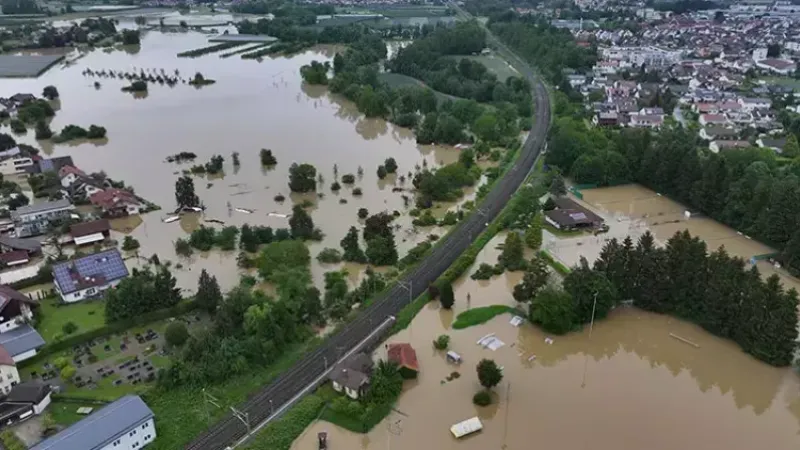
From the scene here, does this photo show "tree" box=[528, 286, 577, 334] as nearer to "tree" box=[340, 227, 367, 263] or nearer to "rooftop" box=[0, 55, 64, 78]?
"tree" box=[340, 227, 367, 263]

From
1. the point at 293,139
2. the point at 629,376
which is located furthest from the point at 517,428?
the point at 293,139

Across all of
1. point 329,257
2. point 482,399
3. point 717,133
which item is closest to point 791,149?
point 717,133

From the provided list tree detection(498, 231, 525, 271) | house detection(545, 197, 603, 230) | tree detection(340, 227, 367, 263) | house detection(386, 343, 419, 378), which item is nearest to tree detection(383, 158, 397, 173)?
house detection(545, 197, 603, 230)

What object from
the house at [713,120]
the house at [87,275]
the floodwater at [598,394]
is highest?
the house at [713,120]

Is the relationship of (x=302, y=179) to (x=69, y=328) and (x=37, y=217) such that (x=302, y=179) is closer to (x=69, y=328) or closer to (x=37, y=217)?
(x=37, y=217)

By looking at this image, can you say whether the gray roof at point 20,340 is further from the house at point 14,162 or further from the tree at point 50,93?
the tree at point 50,93

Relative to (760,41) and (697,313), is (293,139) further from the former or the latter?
(760,41)

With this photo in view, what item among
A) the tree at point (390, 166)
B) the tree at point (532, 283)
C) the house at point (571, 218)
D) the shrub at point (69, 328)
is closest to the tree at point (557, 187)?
the house at point (571, 218)
